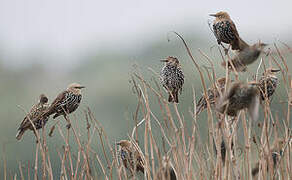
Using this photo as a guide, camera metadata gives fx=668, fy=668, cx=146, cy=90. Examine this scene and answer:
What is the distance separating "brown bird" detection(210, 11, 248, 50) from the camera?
10.7ft

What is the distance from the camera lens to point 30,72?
144 feet

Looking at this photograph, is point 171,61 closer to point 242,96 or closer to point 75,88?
point 75,88

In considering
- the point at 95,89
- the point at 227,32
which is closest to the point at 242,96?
the point at 227,32

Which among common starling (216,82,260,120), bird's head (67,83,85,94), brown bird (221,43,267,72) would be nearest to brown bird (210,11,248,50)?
brown bird (221,43,267,72)

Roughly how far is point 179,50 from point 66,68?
7720mm

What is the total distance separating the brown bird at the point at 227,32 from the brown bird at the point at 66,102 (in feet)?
2.92

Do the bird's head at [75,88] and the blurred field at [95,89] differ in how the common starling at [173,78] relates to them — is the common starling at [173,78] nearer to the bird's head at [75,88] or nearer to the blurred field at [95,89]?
the bird's head at [75,88]

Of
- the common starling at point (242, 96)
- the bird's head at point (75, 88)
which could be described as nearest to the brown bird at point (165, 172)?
the common starling at point (242, 96)

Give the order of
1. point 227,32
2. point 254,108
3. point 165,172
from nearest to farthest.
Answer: point 254,108 → point 165,172 → point 227,32

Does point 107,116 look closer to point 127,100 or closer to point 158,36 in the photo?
point 127,100

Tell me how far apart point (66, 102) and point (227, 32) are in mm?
1026

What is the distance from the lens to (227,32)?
331cm

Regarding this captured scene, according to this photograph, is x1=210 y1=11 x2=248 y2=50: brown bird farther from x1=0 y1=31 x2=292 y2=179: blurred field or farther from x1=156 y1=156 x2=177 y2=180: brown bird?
x1=0 y1=31 x2=292 y2=179: blurred field

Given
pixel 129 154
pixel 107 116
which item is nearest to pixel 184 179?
pixel 129 154
